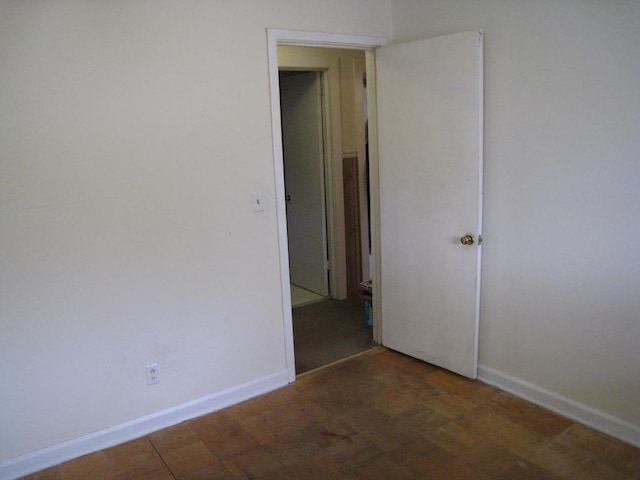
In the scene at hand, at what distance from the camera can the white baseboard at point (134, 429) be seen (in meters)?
2.37

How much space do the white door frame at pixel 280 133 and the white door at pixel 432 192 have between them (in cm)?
11

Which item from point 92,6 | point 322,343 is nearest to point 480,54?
point 92,6

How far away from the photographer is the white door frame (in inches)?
112

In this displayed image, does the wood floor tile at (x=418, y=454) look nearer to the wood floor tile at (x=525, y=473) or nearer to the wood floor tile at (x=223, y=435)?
the wood floor tile at (x=525, y=473)

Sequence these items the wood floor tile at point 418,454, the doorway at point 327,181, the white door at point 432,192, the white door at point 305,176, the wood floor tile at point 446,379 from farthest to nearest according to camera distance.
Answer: the white door at point 305,176 < the doorway at point 327,181 < the wood floor tile at point 446,379 < the white door at point 432,192 < the wood floor tile at point 418,454

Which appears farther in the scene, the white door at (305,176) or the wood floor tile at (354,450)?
the white door at (305,176)

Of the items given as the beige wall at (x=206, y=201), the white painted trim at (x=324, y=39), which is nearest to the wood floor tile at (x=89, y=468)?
the beige wall at (x=206, y=201)

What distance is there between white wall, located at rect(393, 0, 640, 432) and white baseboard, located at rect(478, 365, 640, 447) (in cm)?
3

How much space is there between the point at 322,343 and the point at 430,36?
215cm

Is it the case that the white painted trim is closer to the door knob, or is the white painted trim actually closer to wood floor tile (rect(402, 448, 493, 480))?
the door knob

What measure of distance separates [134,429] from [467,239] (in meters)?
2.03

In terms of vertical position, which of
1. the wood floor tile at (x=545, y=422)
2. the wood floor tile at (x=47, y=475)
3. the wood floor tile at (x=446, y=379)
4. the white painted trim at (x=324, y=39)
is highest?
the white painted trim at (x=324, y=39)

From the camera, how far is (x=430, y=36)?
3.04 meters

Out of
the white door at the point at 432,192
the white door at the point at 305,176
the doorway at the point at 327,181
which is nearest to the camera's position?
the white door at the point at 432,192
